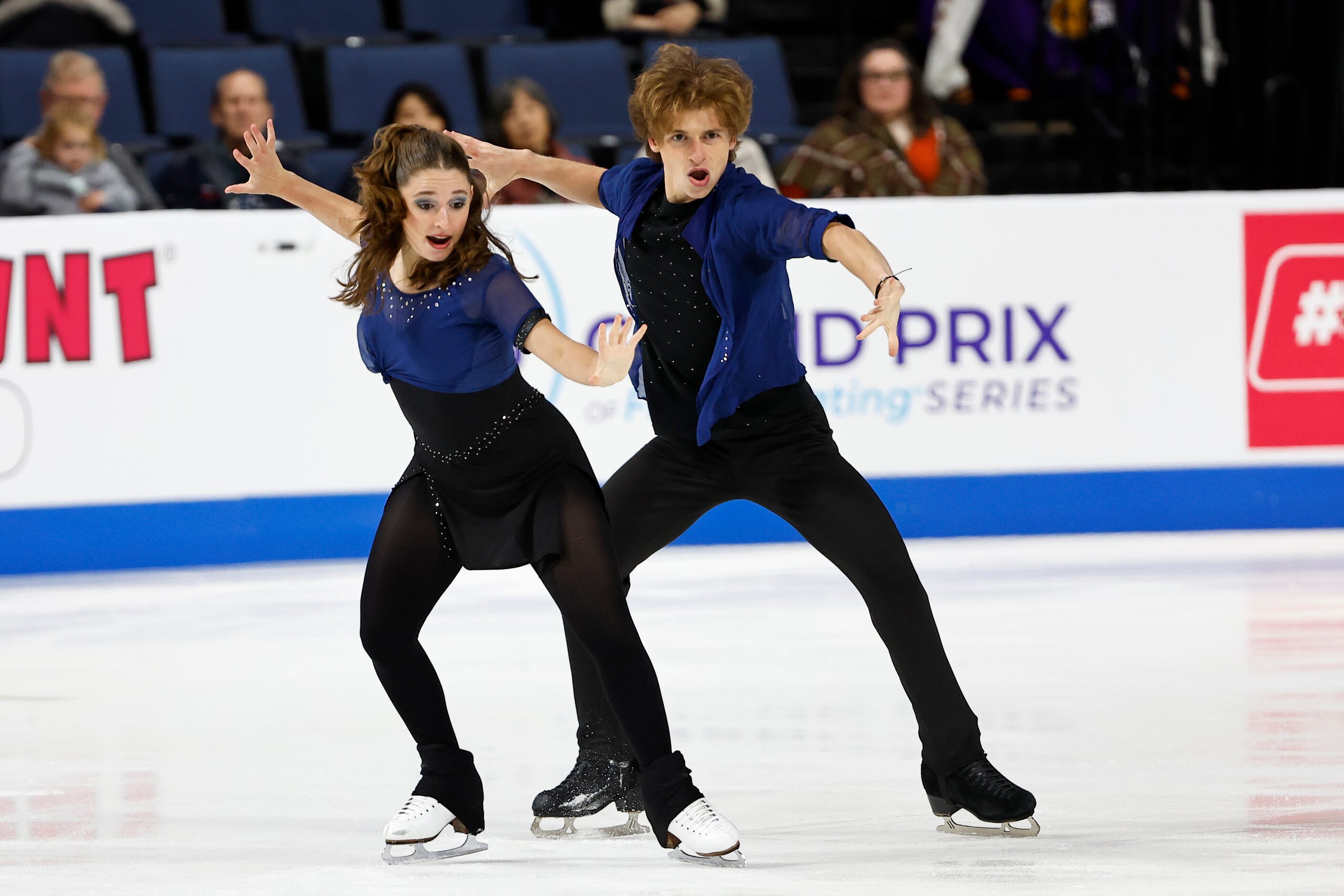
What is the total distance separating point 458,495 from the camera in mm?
2908

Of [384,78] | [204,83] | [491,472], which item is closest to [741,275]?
[491,472]

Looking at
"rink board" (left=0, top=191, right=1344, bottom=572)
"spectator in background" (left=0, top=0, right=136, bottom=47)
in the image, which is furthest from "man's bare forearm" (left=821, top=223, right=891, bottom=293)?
"spectator in background" (left=0, top=0, right=136, bottom=47)

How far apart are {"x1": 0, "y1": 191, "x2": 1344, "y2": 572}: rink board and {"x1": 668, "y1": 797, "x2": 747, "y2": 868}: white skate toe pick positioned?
12.1ft

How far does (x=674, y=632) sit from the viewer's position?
4.97 metres

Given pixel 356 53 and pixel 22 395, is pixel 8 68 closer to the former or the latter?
pixel 356 53

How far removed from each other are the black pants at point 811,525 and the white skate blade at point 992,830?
0.34 feet

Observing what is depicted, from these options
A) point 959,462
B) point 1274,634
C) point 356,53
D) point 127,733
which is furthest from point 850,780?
point 356,53

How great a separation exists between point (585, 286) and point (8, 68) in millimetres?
2824

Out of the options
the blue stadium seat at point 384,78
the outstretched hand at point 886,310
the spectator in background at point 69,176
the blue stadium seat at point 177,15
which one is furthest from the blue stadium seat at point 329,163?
the outstretched hand at point 886,310

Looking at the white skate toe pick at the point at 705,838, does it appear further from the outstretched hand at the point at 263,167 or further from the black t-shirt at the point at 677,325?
the outstretched hand at the point at 263,167

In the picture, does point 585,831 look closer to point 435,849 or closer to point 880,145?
point 435,849

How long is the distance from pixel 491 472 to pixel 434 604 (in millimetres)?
224

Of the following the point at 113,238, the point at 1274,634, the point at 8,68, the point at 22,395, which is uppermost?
the point at 8,68

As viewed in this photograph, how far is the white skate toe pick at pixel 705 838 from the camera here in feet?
9.16
